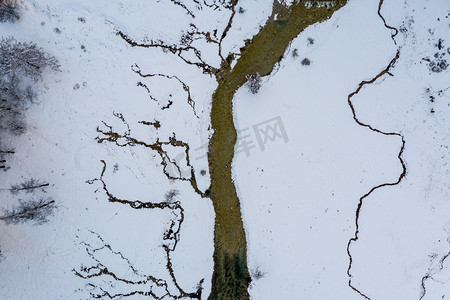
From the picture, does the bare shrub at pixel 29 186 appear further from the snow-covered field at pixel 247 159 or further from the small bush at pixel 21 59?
the small bush at pixel 21 59

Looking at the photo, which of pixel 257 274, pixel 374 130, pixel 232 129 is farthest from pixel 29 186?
pixel 374 130

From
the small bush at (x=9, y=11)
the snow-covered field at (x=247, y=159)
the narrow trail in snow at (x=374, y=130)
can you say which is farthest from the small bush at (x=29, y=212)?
the narrow trail in snow at (x=374, y=130)

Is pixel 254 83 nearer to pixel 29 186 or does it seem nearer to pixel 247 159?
pixel 247 159

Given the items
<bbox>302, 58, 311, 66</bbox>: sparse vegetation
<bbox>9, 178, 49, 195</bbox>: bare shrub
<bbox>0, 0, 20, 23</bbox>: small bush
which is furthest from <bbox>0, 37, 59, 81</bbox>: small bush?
<bbox>302, 58, 311, 66</bbox>: sparse vegetation

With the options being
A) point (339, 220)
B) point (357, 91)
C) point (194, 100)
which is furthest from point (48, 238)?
point (357, 91)

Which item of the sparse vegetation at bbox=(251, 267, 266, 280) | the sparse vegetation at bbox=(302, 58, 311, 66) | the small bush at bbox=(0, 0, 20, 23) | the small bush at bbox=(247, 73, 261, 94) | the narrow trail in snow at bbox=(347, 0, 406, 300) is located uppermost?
the small bush at bbox=(0, 0, 20, 23)

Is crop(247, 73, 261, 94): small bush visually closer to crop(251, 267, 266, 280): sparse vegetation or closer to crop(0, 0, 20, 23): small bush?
crop(251, 267, 266, 280): sparse vegetation
